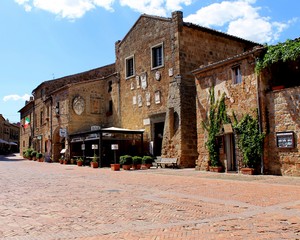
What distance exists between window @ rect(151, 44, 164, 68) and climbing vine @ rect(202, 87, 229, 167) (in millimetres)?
6269

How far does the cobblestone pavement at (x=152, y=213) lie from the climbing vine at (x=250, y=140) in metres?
3.51

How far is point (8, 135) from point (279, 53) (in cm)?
6269

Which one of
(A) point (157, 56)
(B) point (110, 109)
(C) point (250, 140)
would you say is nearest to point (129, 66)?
(A) point (157, 56)

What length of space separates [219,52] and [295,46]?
9.10 m

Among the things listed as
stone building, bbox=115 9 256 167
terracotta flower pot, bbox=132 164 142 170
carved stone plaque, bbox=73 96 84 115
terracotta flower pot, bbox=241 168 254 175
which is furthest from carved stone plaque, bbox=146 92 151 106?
terracotta flower pot, bbox=241 168 254 175

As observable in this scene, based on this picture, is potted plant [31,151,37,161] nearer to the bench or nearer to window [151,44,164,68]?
window [151,44,164,68]

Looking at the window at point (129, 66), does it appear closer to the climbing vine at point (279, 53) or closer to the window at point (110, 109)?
the window at point (110, 109)

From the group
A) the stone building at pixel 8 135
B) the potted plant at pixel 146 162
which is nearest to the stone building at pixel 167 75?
the potted plant at pixel 146 162

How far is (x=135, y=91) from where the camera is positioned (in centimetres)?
2350

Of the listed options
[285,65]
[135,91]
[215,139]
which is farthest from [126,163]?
[285,65]

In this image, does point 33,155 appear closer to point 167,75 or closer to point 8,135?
point 167,75

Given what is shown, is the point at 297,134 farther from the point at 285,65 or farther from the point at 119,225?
the point at 119,225

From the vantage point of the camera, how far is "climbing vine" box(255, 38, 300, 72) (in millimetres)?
12586

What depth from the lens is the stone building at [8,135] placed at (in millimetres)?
59403
